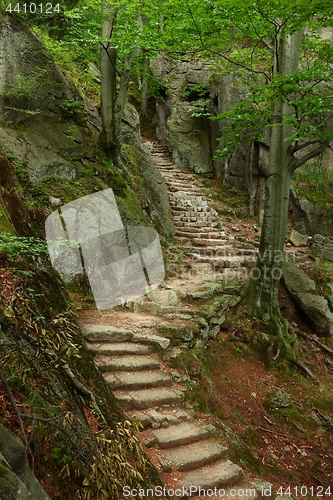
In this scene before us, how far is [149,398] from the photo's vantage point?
16.8 ft

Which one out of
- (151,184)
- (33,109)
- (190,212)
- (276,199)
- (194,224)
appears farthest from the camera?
(190,212)

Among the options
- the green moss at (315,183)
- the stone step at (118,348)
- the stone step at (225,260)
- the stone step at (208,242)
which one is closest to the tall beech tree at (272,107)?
the stone step at (225,260)

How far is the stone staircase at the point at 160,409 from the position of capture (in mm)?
4441

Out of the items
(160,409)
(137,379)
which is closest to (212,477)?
(160,409)

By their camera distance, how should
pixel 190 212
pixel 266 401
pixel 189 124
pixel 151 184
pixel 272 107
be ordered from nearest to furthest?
pixel 266 401, pixel 272 107, pixel 151 184, pixel 190 212, pixel 189 124

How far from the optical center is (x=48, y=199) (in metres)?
7.66

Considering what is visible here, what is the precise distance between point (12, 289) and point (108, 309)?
14.6ft

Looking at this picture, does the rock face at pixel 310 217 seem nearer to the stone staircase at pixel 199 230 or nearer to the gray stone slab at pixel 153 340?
the stone staircase at pixel 199 230

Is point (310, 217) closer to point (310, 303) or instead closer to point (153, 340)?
point (310, 303)

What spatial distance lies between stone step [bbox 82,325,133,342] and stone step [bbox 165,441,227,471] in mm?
1937

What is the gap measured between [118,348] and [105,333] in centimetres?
32

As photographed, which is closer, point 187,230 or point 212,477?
point 212,477

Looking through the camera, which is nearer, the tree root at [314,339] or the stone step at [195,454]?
the stone step at [195,454]

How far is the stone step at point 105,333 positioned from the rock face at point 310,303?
519 centimetres
